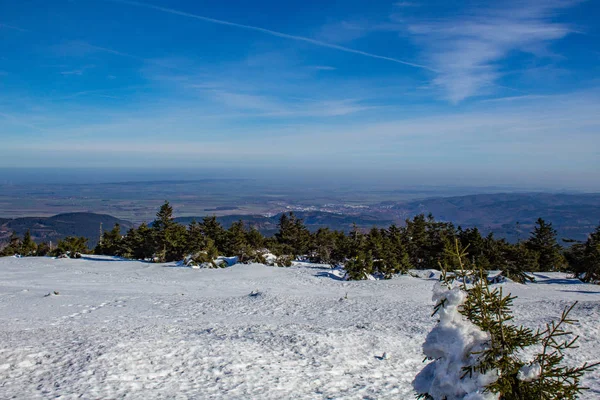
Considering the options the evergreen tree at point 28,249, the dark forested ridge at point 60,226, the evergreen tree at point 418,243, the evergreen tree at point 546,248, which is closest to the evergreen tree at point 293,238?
the evergreen tree at point 418,243

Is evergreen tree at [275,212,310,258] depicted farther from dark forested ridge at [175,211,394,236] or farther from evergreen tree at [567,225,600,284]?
dark forested ridge at [175,211,394,236]

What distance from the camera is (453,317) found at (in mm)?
3510

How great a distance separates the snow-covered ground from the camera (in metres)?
8.26

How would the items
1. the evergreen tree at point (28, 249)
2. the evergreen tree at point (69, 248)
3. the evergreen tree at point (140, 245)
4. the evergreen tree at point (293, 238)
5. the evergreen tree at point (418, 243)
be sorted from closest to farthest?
the evergreen tree at point (69, 248) → the evergreen tree at point (140, 245) → the evergreen tree at point (418, 243) → the evergreen tree at point (28, 249) → the evergreen tree at point (293, 238)

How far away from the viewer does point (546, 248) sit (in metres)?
36.4

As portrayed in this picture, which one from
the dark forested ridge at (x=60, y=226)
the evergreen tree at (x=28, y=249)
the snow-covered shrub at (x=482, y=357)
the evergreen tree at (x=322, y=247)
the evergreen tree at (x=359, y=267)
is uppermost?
the snow-covered shrub at (x=482, y=357)

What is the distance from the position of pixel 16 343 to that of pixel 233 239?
2386 cm

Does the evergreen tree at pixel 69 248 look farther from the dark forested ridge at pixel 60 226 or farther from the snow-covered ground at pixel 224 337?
the dark forested ridge at pixel 60 226

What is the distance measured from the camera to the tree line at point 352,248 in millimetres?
25734

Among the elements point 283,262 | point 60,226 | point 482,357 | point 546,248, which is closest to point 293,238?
point 283,262

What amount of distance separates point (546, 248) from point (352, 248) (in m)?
20.2

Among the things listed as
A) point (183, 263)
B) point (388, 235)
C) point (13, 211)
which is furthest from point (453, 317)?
point (13, 211)

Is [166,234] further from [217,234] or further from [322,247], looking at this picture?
[322,247]

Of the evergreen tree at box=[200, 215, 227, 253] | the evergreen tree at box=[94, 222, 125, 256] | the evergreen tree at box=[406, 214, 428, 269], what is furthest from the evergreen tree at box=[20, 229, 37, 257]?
the evergreen tree at box=[406, 214, 428, 269]
